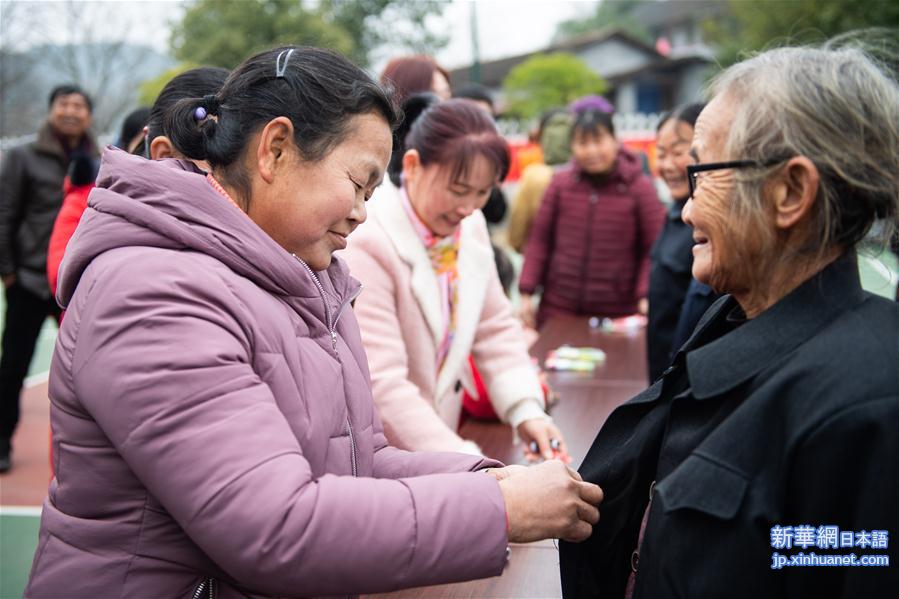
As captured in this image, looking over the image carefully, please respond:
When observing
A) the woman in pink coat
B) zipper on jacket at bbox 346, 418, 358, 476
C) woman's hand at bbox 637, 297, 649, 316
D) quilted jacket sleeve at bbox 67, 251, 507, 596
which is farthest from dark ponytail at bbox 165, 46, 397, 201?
woman's hand at bbox 637, 297, 649, 316

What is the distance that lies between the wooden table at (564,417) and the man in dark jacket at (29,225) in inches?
110

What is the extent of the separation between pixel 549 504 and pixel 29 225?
4310 millimetres

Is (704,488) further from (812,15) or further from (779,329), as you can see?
(812,15)

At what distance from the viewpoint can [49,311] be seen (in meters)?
4.68

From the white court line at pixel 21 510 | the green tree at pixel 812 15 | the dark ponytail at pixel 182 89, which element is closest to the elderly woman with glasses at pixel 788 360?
the dark ponytail at pixel 182 89

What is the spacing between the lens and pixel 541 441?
7.46ft

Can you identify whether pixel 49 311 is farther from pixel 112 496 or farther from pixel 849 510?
pixel 849 510

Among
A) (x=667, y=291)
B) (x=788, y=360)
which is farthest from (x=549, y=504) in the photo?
(x=667, y=291)

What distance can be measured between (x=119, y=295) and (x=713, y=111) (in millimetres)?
874

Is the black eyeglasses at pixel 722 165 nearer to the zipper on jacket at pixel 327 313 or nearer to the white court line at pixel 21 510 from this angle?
the zipper on jacket at pixel 327 313

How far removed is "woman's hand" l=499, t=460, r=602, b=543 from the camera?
47.4 inches

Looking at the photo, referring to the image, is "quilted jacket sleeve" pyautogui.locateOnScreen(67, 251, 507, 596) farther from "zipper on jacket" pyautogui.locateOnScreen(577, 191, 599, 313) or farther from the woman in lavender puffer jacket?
"zipper on jacket" pyautogui.locateOnScreen(577, 191, 599, 313)

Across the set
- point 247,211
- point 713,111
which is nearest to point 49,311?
point 247,211

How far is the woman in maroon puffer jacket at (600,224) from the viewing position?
4.42 m
